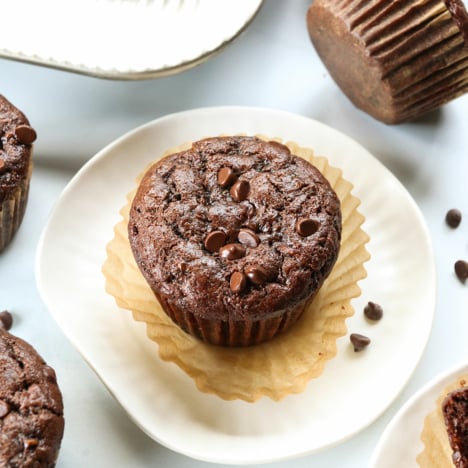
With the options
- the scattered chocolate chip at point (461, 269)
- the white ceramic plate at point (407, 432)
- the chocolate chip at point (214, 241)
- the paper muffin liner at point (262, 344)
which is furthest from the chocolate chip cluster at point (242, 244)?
the scattered chocolate chip at point (461, 269)

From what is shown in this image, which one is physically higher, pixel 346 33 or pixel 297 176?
pixel 346 33

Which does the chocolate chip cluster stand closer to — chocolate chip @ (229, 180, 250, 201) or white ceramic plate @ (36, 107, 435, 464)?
chocolate chip @ (229, 180, 250, 201)

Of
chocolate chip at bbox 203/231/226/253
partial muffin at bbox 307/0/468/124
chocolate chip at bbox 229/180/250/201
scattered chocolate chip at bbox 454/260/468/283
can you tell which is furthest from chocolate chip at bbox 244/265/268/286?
A: partial muffin at bbox 307/0/468/124

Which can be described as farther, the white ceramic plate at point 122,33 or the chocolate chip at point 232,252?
the white ceramic plate at point 122,33

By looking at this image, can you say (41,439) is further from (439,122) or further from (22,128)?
(439,122)

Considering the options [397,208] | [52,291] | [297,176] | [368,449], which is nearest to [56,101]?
[52,291]

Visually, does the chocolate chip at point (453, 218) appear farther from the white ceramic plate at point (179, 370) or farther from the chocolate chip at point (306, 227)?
the chocolate chip at point (306, 227)
